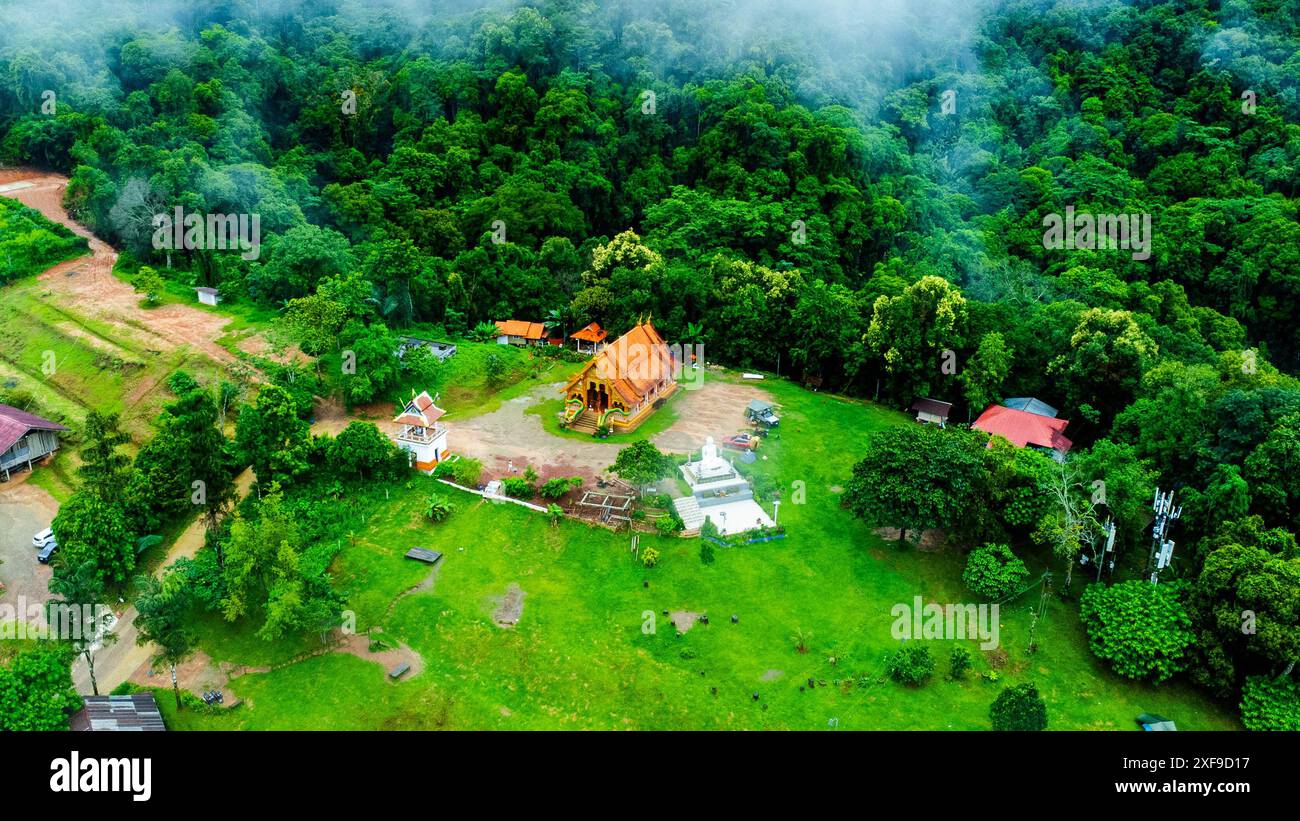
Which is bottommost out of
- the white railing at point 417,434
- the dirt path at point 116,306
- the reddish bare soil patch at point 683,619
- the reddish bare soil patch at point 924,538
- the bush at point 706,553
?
the reddish bare soil patch at point 683,619

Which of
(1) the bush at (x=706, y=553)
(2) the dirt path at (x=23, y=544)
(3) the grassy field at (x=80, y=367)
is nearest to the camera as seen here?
(2) the dirt path at (x=23, y=544)

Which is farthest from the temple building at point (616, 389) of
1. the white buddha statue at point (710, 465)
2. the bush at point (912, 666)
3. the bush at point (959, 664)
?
the bush at point (959, 664)

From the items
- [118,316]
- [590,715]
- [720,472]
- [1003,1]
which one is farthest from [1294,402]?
[1003,1]

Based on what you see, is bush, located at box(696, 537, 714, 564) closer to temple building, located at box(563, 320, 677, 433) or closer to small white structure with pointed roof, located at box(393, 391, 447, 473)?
temple building, located at box(563, 320, 677, 433)

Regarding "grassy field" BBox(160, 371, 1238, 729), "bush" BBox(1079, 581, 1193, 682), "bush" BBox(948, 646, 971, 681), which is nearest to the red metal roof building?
"grassy field" BBox(160, 371, 1238, 729)

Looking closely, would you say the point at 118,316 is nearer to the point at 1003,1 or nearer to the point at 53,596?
the point at 53,596

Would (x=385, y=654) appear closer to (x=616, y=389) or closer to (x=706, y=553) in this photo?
(x=706, y=553)

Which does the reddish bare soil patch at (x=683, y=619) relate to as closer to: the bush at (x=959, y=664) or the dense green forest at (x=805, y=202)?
the dense green forest at (x=805, y=202)
